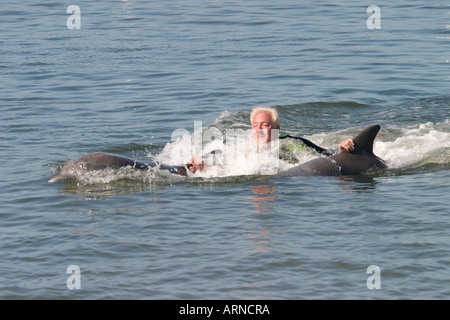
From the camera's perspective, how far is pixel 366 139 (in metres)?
11.4

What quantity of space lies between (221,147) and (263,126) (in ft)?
5.53

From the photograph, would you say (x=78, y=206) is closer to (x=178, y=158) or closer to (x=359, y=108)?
(x=178, y=158)

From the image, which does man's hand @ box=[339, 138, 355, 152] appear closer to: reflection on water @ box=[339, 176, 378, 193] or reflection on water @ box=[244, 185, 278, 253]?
reflection on water @ box=[339, 176, 378, 193]

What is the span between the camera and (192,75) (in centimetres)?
1947

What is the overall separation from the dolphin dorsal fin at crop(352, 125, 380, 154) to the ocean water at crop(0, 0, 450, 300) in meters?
0.44

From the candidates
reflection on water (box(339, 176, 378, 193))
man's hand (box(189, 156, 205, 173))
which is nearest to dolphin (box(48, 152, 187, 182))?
man's hand (box(189, 156, 205, 173))

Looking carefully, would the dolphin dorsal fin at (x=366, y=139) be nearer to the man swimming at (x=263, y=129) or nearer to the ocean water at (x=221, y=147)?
the man swimming at (x=263, y=129)

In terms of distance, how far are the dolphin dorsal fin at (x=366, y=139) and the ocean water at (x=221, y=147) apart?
1.44ft

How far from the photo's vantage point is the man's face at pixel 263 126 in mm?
11712

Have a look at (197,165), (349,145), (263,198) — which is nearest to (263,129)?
(197,165)

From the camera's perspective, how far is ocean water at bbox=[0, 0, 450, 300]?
8195mm

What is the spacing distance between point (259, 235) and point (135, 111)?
7961 millimetres

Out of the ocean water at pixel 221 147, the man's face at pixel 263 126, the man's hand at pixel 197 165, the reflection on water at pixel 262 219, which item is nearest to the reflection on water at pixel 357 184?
the ocean water at pixel 221 147

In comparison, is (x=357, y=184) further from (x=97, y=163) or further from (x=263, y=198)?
(x=97, y=163)
